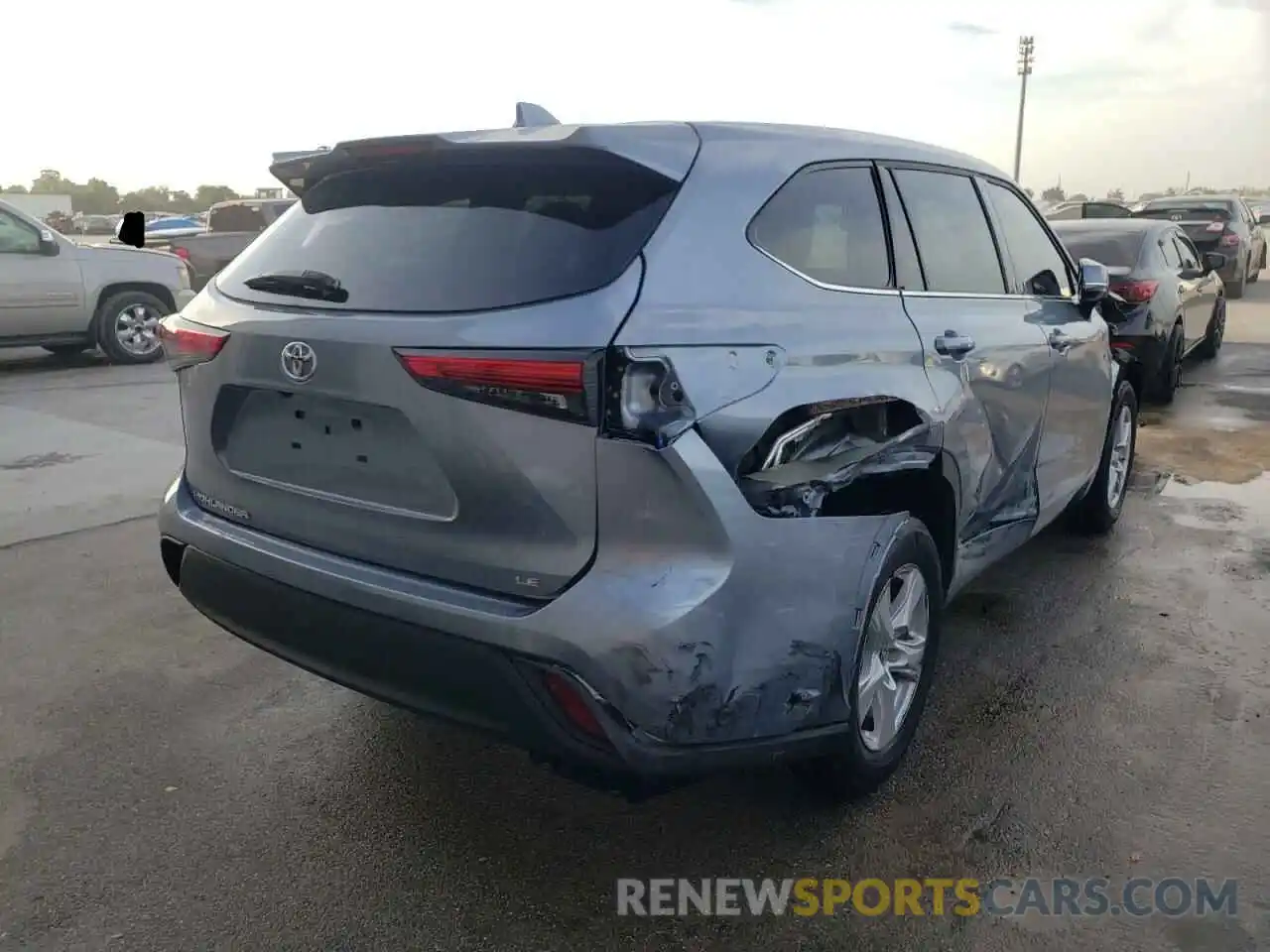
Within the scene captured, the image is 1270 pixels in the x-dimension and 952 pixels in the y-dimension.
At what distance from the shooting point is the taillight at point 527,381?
7.00 ft

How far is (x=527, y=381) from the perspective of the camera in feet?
7.09

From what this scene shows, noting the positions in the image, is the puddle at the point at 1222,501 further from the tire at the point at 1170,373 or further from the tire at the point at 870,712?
the tire at the point at 870,712

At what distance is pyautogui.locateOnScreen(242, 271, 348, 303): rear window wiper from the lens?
8.38 ft

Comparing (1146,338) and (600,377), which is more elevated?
(600,377)

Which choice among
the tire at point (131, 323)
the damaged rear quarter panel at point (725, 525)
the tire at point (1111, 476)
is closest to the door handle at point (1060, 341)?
the tire at point (1111, 476)

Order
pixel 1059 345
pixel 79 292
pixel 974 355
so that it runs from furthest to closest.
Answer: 1. pixel 79 292
2. pixel 1059 345
3. pixel 974 355

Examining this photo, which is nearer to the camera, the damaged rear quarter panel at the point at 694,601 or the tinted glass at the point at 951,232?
the damaged rear quarter panel at the point at 694,601

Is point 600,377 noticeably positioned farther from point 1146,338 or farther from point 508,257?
point 1146,338

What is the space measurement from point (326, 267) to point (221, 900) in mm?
1562

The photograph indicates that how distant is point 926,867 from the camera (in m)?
2.69

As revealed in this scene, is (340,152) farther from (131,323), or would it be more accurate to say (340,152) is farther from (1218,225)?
(1218,225)

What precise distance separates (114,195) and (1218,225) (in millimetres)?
80844

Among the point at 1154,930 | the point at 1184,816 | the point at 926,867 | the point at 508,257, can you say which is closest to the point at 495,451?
the point at 508,257
